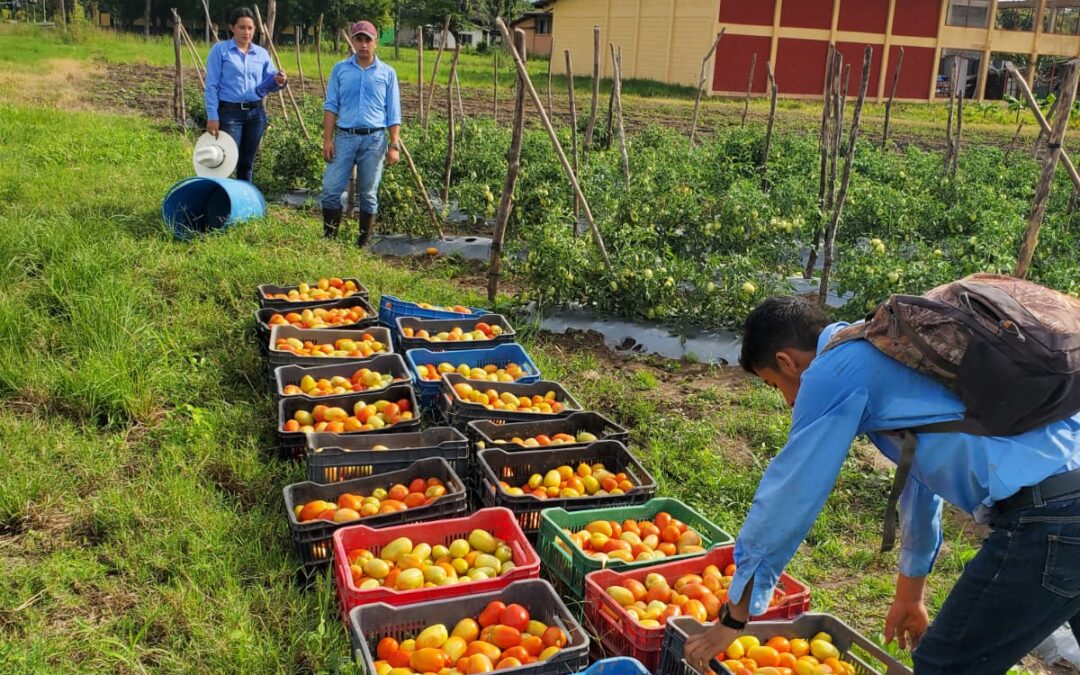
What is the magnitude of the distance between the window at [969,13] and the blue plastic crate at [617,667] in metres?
32.6

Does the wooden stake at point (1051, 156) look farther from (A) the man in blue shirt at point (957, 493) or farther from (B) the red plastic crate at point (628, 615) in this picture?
(A) the man in blue shirt at point (957, 493)

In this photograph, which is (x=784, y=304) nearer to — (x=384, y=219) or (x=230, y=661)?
(x=230, y=661)

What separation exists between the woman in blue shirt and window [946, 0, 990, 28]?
2867cm

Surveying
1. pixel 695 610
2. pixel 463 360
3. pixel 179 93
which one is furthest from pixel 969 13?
pixel 695 610

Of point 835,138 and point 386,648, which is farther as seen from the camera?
point 835,138

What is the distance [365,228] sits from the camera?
7.35 m

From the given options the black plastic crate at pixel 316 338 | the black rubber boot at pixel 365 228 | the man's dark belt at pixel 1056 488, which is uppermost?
the man's dark belt at pixel 1056 488

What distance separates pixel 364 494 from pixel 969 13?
32894 millimetres

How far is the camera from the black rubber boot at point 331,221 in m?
7.22

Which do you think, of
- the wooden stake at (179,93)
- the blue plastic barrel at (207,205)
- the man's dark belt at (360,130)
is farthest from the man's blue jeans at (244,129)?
the wooden stake at (179,93)

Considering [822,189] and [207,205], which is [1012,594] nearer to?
[822,189]

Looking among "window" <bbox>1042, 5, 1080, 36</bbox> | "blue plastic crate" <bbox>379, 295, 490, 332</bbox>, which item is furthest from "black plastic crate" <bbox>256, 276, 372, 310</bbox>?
"window" <bbox>1042, 5, 1080, 36</bbox>

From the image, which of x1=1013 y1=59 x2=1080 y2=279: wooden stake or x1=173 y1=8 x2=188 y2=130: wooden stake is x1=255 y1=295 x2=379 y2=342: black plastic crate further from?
x1=173 y1=8 x2=188 y2=130: wooden stake

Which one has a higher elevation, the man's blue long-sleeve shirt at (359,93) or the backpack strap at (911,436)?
the man's blue long-sleeve shirt at (359,93)
